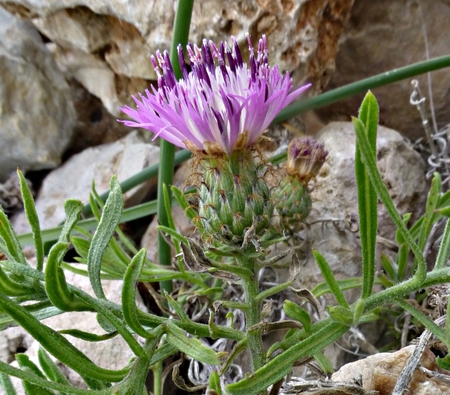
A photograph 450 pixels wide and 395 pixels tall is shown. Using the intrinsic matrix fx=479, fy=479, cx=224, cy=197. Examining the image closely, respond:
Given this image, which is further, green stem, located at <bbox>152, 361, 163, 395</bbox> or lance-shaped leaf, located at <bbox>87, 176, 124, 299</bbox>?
green stem, located at <bbox>152, 361, 163, 395</bbox>

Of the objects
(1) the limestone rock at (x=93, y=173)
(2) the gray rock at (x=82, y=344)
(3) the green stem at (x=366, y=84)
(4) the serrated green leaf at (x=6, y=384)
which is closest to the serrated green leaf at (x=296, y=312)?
(4) the serrated green leaf at (x=6, y=384)

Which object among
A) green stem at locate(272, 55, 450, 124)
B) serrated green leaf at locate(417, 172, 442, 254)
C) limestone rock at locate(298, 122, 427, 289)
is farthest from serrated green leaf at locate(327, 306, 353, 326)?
green stem at locate(272, 55, 450, 124)

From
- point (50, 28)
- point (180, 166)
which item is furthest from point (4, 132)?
point (180, 166)

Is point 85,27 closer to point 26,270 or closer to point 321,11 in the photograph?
point 321,11

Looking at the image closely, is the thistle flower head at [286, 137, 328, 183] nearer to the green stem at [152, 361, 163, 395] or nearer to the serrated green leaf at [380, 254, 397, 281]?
the serrated green leaf at [380, 254, 397, 281]

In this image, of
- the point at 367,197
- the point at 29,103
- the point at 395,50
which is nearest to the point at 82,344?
the point at 367,197

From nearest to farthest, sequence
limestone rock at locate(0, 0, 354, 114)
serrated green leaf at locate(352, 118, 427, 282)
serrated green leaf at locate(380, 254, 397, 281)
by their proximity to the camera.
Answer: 1. serrated green leaf at locate(352, 118, 427, 282)
2. serrated green leaf at locate(380, 254, 397, 281)
3. limestone rock at locate(0, 0, 354, 114)
